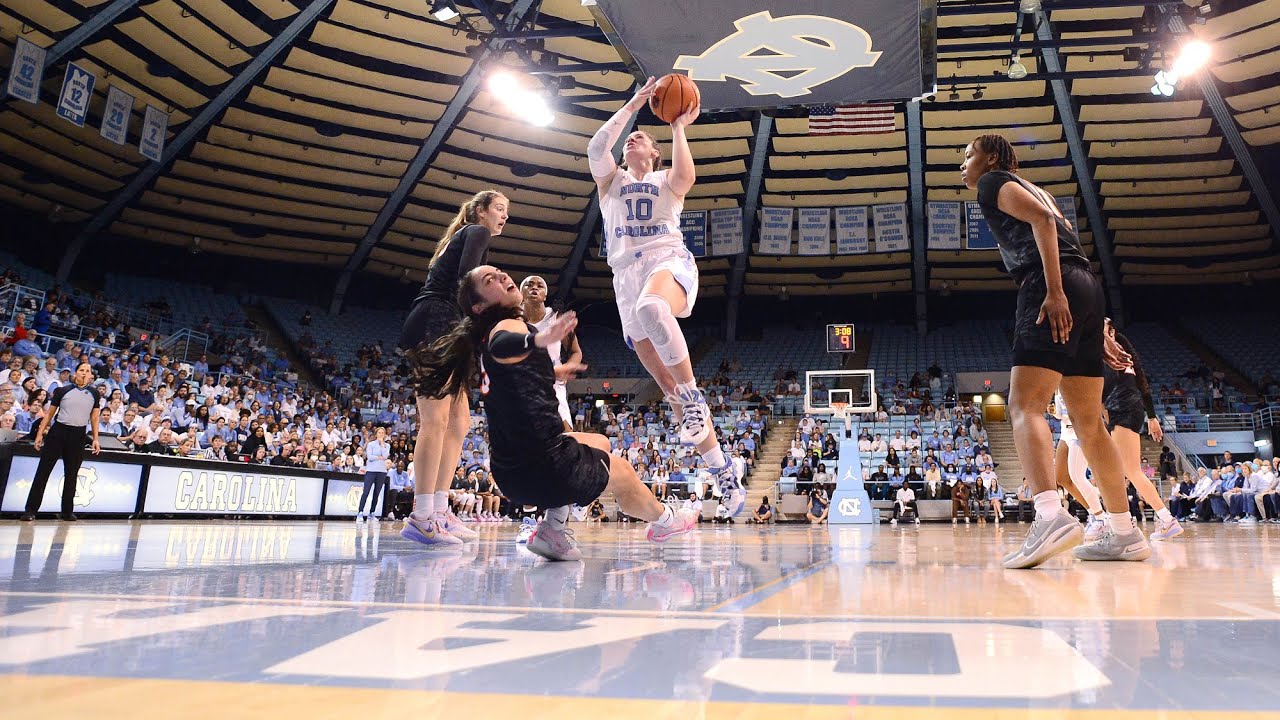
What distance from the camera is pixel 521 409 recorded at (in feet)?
8.56

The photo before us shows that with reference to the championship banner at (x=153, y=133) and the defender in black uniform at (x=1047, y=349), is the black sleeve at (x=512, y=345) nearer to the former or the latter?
the defender in black uniform at (x=1047, y=349)

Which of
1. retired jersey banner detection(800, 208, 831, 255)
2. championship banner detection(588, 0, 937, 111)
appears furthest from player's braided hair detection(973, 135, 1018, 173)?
retired jersey banner detection(800, 208, 831, 255)

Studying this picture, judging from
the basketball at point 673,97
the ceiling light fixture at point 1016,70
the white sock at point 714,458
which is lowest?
the white sock at point 714,458

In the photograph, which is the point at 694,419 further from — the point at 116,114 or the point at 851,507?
the point at 116,114

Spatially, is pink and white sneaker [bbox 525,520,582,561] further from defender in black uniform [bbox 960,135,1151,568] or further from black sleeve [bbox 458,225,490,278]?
defender in black uniform [bbox 960,135,1151,568]

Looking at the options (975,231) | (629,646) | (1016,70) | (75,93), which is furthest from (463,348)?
(975,231)

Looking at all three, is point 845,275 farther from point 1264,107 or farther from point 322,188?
point 322,188

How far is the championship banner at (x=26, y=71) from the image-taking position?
13016 mm

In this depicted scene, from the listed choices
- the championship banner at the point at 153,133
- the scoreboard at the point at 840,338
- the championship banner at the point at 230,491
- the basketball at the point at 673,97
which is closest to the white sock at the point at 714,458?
the basketball at the point at 673,97

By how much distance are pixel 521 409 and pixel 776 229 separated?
17.0 m

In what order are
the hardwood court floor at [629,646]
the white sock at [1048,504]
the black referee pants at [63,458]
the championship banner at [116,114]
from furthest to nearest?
1. the championship banner at [116,114]
2. the black referee pants at [63,458]
3. the white sock at [1048,504]
4. the hardwood court floor at [629,646]

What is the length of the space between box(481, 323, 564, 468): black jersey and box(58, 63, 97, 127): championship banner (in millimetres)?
14702

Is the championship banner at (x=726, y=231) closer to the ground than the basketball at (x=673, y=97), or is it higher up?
higher up

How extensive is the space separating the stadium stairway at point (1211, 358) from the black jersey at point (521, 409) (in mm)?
23270
